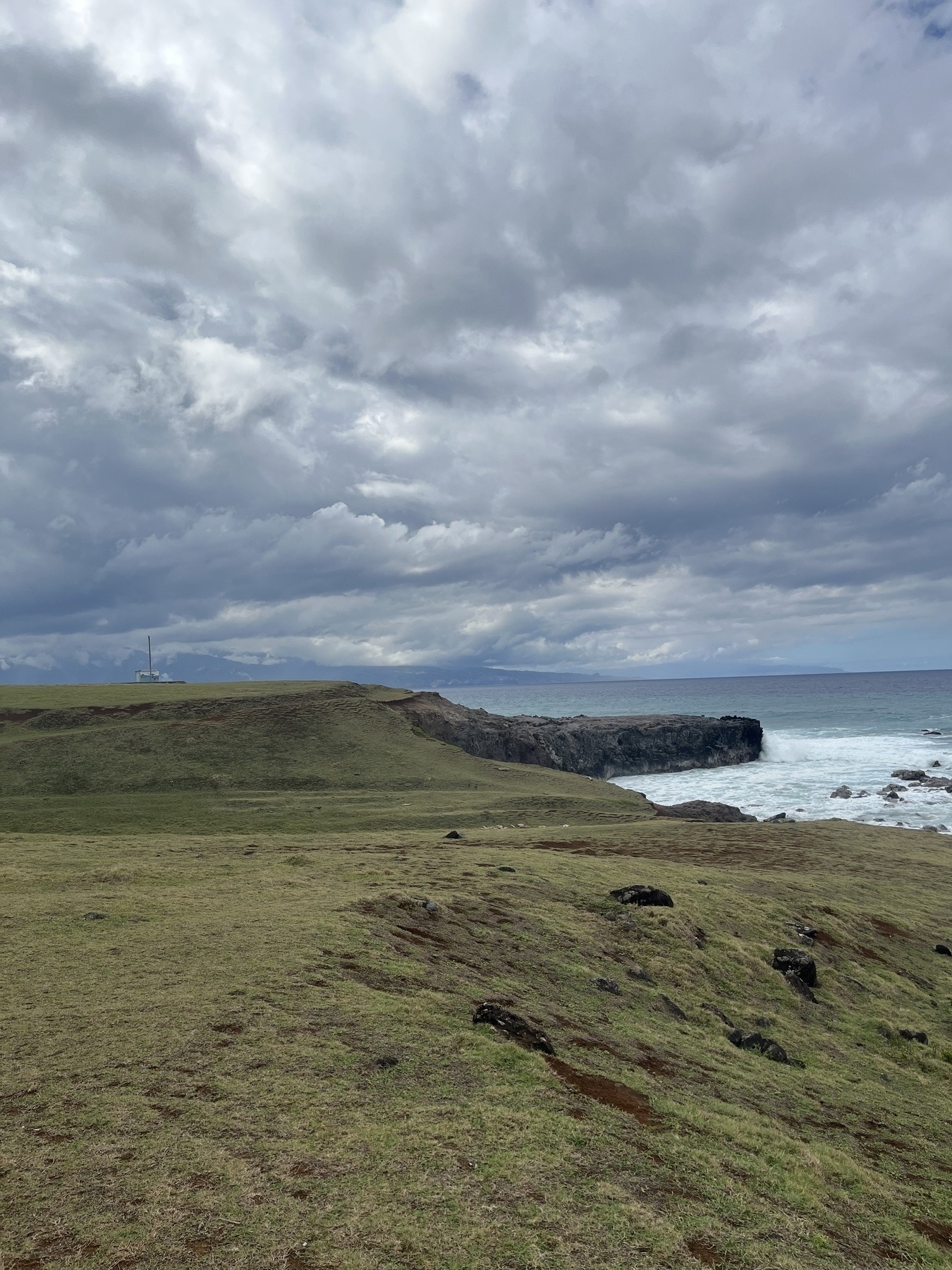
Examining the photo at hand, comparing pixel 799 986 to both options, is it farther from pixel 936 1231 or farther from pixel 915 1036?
pixel 936 1231

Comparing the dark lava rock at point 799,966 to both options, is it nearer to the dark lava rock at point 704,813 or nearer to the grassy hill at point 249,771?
the grassy hill at point 249,771

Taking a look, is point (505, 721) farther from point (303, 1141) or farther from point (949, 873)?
point (303, 1141)

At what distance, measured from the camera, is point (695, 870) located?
30.4 metres

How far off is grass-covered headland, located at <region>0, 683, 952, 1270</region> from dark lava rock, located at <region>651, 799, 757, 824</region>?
2320 cm

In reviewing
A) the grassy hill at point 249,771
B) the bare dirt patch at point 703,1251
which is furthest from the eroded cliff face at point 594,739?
the bare dirt patch at point 703,1251

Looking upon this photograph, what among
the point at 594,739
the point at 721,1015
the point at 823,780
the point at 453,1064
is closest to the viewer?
the point at 453,1064

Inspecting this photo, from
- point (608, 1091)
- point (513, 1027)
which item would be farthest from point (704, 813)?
point (608, 1091)

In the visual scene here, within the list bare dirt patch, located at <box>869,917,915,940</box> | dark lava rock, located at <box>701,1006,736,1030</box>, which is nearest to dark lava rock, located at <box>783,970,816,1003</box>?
dark lava rock, located at <box>701,1006,736,1030</box>

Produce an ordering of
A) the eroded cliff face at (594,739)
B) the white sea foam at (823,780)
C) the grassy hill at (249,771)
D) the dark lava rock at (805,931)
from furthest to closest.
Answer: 1. the eroded cliff face at (594,739)
2. the white sea foam at (823,780)
3. the grassy hill at (249,771)
4. the dark lava rock at (805,931)

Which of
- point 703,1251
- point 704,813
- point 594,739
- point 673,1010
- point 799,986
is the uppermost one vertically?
point 703,1251

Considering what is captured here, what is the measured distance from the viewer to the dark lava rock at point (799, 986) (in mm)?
20234

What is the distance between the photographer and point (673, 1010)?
1725 cm

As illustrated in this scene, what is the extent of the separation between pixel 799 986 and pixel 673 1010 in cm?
556

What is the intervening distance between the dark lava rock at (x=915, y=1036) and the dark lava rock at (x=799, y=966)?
2482 millimetres
